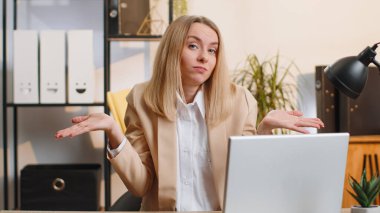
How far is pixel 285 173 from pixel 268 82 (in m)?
2.31

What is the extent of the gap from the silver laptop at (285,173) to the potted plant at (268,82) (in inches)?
79.9

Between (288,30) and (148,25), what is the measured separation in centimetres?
93

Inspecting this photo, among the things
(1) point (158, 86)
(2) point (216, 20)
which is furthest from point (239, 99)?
(2) point (216, 20)

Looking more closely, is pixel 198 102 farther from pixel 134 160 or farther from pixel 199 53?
pixel 134 160

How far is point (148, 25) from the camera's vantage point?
342 cm

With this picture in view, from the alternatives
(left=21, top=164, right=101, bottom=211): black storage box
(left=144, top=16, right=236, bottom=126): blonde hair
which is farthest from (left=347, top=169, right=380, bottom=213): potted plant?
(left=21, top=164, right=101, bottom=211): black storage box

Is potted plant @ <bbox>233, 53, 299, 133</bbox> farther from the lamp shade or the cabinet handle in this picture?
the lamp shade

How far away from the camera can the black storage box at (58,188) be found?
320 centimetres

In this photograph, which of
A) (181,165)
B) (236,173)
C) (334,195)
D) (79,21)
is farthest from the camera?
(79,21)

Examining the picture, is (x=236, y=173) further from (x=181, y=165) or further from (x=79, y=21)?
(x=79, y=21)

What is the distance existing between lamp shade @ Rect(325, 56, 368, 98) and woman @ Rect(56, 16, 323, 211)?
348 millimetres

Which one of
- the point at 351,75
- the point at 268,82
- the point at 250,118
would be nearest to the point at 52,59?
the point at 268,82

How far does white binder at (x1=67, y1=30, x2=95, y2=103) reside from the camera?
3.22m

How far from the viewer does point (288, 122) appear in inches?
63.9
